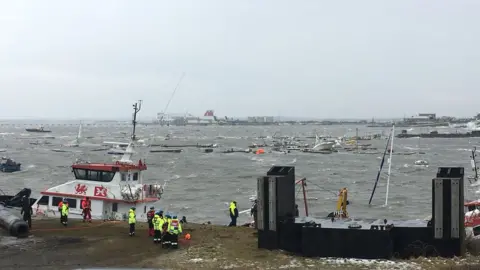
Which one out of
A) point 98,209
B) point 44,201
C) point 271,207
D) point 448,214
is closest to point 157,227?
point 271,207

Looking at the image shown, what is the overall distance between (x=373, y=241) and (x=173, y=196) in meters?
34.7

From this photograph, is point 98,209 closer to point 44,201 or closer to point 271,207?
point 44,201

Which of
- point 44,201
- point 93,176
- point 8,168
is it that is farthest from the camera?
point 8,168

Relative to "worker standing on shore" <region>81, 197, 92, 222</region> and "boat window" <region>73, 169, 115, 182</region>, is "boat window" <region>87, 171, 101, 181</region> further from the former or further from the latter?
"worker standing on shore" <region>81, 197, 92, 222</region>

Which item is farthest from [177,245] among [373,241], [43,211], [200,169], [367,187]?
[200,169]

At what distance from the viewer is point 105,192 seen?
24.6 metres

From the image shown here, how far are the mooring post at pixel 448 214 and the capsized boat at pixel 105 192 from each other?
46.6 feet

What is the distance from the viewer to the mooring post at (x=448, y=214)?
13.8 m

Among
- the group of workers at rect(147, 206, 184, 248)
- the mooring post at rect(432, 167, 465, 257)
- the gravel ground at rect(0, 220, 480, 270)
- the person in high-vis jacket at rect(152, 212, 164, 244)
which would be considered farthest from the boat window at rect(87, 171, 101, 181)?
the mooring post at rect(432, 167, 465, 257)

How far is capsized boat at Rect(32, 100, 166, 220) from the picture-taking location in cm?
2442

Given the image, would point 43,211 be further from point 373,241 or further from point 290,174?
point 373,241

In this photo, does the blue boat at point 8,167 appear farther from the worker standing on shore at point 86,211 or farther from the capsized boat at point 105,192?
the worker standing on shore at point 86,211

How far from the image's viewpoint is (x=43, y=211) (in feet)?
83.3

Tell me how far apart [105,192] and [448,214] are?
612 inches
